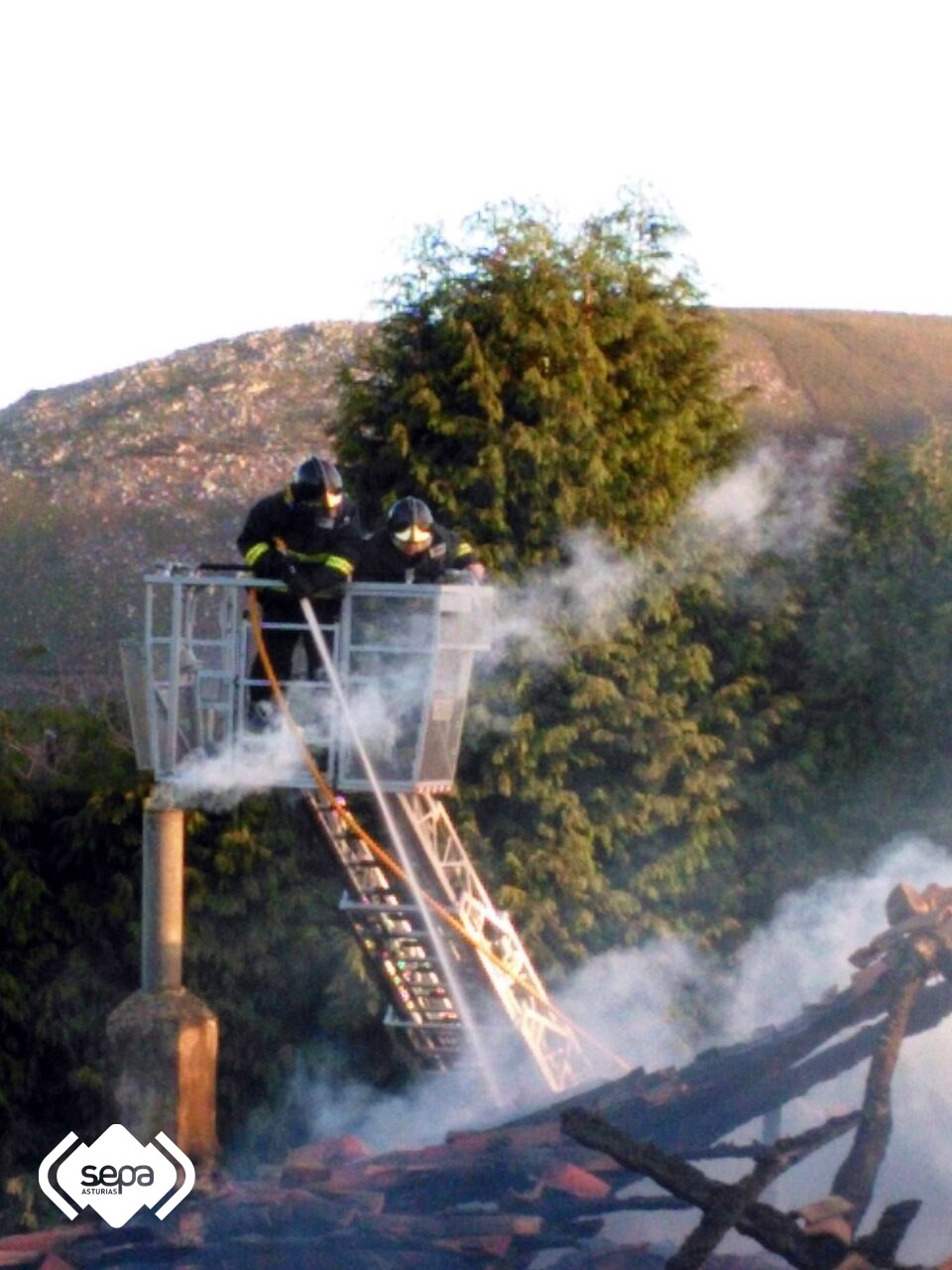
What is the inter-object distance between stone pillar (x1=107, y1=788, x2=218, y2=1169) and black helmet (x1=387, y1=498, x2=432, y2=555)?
2.02 m

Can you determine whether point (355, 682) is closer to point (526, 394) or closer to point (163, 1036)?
point (163, 1036)

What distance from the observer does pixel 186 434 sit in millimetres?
46281

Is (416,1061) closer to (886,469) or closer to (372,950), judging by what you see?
(372,950)

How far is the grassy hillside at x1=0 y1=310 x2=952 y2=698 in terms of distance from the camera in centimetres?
3712

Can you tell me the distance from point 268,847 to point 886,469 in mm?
6648

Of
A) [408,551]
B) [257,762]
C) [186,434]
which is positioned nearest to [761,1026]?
[257,762]

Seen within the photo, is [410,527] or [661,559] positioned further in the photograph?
[661,559]

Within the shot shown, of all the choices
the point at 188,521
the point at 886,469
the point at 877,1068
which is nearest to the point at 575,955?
A: the point at 886,469

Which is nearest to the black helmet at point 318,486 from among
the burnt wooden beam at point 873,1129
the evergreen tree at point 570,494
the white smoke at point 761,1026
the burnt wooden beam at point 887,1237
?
the white smoke at point 761,1026

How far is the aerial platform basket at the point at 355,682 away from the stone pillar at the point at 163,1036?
703 millimetres

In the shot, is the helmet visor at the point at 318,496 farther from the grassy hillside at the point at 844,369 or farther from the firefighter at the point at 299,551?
the grassy hillside at the point at 844,369

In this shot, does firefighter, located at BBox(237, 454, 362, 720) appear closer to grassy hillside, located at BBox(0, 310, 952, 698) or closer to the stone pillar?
the stone pillar

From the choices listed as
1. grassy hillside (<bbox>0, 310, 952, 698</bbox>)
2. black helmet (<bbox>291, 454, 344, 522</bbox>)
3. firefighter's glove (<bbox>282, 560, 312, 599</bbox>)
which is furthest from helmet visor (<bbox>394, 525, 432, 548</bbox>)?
grassy hillside (<bbox>0, 310, 952, 698</bbox>)

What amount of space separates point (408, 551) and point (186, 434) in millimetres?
36697
